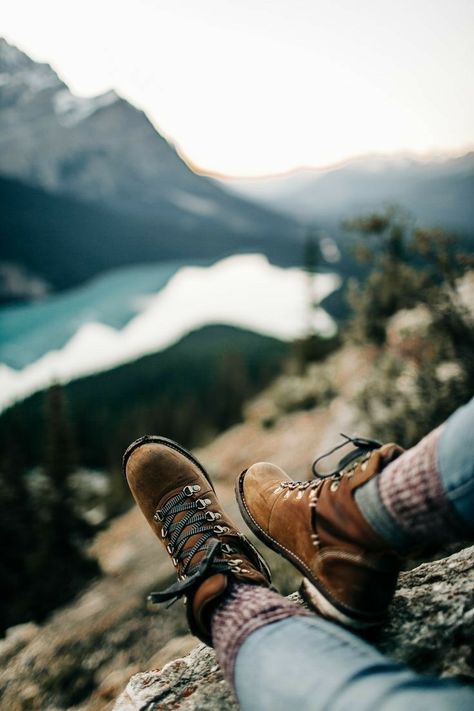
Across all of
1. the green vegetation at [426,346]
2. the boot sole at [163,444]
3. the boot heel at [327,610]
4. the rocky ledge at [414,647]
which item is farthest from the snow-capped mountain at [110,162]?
the boot heel at [327,610]

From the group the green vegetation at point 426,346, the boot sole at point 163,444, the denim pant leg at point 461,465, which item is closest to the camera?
the denim pant leg at point 461,465

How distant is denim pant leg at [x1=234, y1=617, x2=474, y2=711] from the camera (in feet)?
2.38

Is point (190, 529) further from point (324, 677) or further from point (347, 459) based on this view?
point (324, 677)

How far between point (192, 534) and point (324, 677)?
2.59ft

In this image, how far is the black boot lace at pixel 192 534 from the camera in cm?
122

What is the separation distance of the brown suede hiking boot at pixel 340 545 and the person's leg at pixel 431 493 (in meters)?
0.06

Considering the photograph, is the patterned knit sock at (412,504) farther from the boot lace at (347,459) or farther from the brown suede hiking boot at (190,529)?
the brown suede hiking boot at (190,529)

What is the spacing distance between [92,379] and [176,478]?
137 ft

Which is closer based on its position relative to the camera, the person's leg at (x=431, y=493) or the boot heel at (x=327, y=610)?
the person's leg at (x=431, y=493)

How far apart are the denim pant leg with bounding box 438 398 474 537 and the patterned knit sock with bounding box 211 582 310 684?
46 cm

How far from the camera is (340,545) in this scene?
108 cm

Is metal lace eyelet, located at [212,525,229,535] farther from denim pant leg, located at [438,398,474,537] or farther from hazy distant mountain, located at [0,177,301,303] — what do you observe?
hazy distant mountain, located at [0,177,301,303]

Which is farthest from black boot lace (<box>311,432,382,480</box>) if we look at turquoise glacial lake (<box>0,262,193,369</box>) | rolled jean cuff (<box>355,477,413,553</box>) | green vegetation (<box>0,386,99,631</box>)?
turquoise glacial lake (<box>0,262,193,369</box>)

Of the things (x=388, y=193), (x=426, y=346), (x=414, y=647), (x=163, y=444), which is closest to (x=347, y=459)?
(x=414, y=647)
